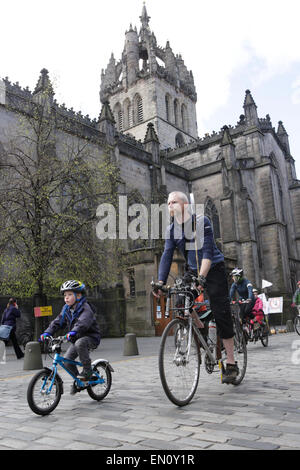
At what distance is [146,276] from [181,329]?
1544cm

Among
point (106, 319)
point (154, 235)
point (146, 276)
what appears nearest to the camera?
point (146, 276)

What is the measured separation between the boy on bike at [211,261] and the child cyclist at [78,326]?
95 cm

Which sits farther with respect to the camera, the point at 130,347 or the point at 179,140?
the point at 179,140

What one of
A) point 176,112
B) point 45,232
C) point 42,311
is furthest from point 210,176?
point 42,311

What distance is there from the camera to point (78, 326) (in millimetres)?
4051

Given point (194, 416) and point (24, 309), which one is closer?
point (194, 416)

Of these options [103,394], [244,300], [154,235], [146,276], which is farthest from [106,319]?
[103,394]

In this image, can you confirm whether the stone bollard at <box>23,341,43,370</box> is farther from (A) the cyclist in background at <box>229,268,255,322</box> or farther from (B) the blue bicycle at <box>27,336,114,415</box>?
(A) the cyclist in background at <box>229,268,255,322</box>

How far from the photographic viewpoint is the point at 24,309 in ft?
57.3

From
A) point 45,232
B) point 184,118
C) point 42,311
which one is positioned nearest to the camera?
point 42,311

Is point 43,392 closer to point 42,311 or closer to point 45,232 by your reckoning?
point 42,311

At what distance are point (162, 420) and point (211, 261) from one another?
1.66m

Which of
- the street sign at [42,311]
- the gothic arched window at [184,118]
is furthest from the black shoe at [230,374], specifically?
the gothic arched window at [184,118]
